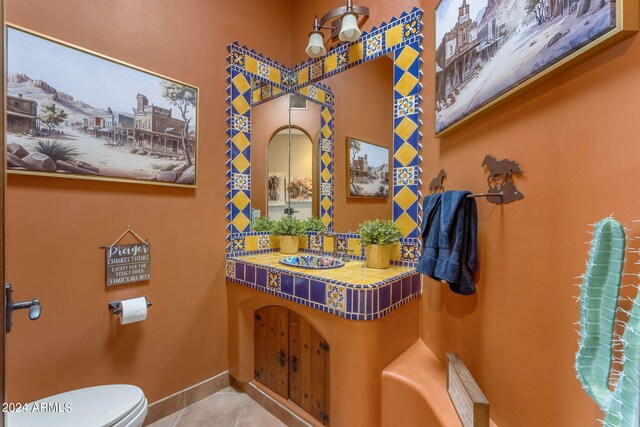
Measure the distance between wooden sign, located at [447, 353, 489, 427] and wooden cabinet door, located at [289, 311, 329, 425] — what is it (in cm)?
64

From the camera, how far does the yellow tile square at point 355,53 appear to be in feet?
6.47

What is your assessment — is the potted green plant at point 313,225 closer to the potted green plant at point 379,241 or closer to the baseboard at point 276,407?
the potted green plant at point 379,241

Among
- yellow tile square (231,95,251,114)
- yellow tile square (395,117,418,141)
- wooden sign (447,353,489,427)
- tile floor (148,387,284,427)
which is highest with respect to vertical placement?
yellow tile square (231,95,251,114)

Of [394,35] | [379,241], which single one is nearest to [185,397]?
[379,241]

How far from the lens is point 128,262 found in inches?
65.4

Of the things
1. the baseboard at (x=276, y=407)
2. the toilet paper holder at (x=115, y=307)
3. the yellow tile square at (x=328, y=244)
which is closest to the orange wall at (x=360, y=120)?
the yellow tile square at (x=328, y=244)

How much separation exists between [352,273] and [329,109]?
49.4 inches

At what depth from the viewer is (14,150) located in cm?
130

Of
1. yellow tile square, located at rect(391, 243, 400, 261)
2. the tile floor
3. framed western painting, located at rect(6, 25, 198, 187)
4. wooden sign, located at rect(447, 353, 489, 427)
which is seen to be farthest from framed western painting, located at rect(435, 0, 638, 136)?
the tile floor

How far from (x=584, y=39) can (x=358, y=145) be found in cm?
134

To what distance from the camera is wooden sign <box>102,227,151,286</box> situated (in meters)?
1.60

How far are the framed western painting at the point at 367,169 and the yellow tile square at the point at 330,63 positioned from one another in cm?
56

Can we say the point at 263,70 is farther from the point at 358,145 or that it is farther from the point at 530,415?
the point at 530,415

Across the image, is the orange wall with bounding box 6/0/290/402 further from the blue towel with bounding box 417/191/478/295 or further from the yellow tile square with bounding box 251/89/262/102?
the blue towel with bounding box 417/191/478/295
